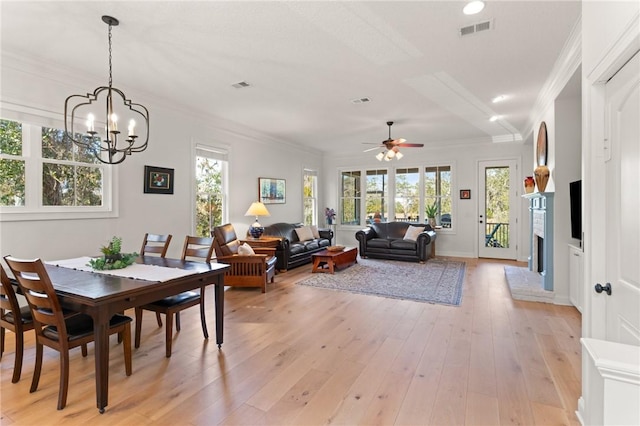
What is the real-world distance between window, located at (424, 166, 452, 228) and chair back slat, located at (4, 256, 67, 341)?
7.56 metres

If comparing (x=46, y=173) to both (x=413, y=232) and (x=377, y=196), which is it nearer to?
(x=413, y=232)

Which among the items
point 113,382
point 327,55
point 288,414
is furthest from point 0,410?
point 327,55

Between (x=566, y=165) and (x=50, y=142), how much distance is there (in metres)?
6.05

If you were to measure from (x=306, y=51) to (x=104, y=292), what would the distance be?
2.71 m

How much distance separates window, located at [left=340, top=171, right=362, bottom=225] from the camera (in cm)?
905

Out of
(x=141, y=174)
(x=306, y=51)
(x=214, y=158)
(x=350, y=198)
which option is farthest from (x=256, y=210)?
(x=350, y=198)

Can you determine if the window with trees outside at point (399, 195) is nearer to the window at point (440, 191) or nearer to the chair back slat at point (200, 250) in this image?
the window at point (440, 191)

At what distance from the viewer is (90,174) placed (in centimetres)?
410

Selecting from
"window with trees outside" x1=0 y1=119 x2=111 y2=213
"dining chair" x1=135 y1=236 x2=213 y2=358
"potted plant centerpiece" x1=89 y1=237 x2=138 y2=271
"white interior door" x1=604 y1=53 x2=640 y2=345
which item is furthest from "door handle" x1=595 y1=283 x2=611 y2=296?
"window with trees outside" x1=0 y1=119 x2=111 y2=213

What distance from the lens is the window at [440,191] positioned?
7961 mm

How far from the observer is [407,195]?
841 centimetres

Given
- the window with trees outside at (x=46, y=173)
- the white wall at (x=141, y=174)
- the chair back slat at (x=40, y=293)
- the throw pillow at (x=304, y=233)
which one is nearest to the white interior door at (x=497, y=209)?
the throw pillow at (x=304, y=233)

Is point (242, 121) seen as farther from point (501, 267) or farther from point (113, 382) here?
point (501, 267)

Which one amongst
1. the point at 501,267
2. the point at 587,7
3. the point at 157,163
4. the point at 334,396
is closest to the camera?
the point at 587,7
